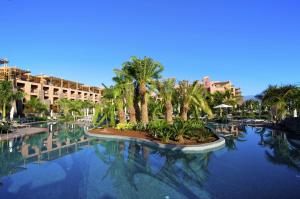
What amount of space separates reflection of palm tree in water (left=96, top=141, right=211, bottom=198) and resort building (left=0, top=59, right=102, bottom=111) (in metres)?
41.2

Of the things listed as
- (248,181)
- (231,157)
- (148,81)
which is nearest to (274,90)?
(148,81)

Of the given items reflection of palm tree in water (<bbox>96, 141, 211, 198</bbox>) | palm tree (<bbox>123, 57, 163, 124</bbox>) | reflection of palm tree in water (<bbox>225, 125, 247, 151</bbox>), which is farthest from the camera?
palm tree (<bbox>123, 57, 163, 124</bbox>)

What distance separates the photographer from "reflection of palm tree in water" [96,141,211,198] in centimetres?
847

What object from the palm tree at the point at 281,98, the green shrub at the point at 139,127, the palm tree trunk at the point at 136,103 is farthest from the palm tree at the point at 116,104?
the palm tree at the point at 281,98

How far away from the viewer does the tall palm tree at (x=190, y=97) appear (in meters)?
24.3

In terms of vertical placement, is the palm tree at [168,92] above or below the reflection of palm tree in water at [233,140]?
above

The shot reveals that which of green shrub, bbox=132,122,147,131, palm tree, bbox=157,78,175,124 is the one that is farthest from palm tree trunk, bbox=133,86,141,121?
green shrub, bbox=132,122,147,131

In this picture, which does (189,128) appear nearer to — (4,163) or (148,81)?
(148,81)

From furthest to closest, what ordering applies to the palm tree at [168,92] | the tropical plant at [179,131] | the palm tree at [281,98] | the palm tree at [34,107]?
the palm tree at [34,107], the palm tree at [281,98], the palm tree at [168,92], the tropical plant at [179,131]

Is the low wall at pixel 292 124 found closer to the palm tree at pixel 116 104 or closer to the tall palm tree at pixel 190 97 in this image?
the tall palm tree at pixel 190 97

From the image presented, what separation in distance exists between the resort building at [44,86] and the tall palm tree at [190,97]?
35.2 meters

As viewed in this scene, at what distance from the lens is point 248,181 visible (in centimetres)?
929

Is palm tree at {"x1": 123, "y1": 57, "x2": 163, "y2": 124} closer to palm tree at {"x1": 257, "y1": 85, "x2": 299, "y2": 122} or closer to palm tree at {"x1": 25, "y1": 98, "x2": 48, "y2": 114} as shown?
palm tree at {"x1": 257, "y1": 85, "x2": 299, "y2": 122}

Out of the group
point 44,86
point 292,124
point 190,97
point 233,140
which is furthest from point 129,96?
point 44,86
